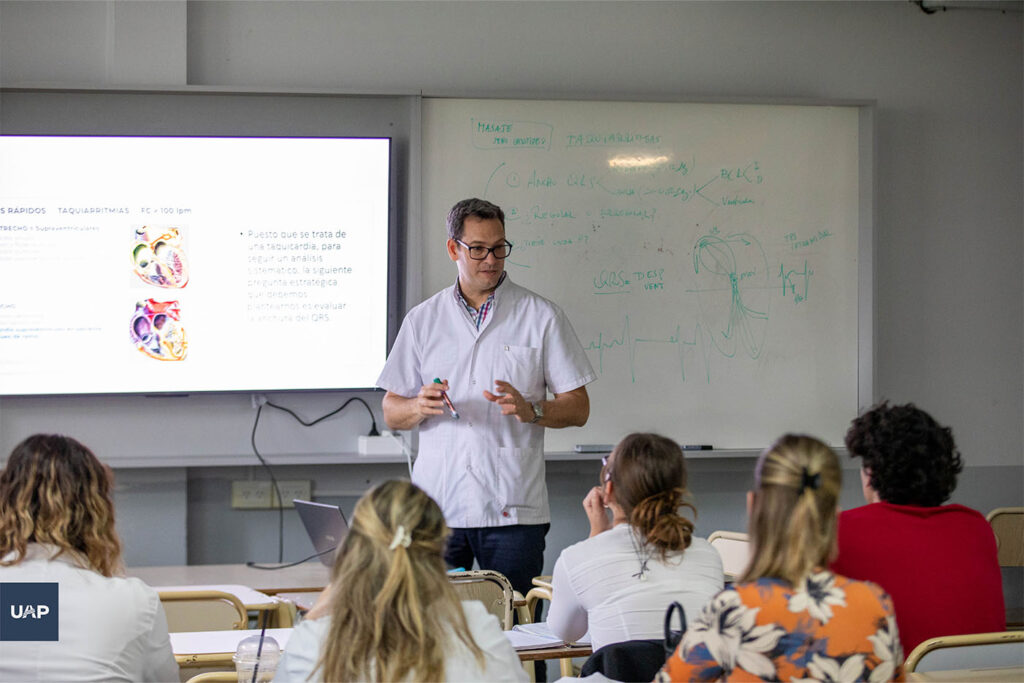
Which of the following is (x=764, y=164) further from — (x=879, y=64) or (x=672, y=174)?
(x=879, y=64)

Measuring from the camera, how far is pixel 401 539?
1545mm

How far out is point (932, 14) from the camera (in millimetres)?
4621

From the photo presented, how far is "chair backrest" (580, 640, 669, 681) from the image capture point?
2021 mm

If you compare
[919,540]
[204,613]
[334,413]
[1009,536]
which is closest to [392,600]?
[919,540]

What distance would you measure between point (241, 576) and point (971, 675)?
2.64 meters

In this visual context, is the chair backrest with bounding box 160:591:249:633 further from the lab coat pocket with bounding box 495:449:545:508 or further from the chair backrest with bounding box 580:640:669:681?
the chair backrest with bounding box 580:640:669:681

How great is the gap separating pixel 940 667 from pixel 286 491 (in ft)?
9.11

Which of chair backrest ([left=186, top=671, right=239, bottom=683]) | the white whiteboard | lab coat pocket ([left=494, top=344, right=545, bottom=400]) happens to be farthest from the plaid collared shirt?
chair backrest ([left=186, top=671, right=239, bottom=683])

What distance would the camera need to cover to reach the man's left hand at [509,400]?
2977 mm

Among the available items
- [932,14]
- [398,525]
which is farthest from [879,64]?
[398,525]

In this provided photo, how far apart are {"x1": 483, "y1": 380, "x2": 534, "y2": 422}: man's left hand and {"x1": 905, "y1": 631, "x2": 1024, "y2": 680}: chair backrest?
4.26 feet


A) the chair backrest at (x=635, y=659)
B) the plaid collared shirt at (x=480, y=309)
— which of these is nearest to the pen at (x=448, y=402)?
the plaid collared shirt at (x=480, y=309)

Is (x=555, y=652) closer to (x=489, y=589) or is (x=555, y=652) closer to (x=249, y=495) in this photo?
(x=489, y=589)

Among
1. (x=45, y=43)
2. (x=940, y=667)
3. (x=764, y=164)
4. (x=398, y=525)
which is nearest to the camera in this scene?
(x=398, y=525)
